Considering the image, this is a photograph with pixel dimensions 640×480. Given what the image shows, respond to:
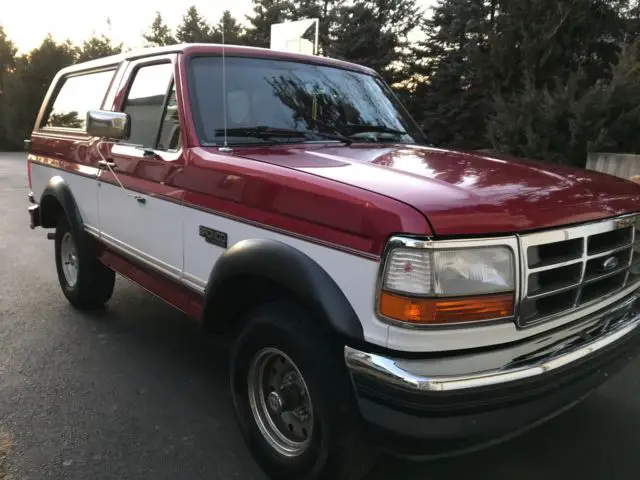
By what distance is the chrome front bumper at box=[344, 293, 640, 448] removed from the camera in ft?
6.32

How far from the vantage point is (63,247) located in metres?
5.03

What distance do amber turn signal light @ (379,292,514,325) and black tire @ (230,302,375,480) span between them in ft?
1.08

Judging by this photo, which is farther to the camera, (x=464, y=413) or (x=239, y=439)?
(x=239, y=439)

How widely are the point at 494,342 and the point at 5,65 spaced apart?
48479 millimetres

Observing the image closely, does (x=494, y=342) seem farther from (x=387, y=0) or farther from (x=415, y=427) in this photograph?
(x=387, y=0)

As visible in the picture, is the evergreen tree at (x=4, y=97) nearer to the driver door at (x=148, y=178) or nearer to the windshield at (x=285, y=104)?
the driver door at (x=148, y=178)

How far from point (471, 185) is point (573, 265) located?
53cm

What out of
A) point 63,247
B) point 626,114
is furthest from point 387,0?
point 63,247

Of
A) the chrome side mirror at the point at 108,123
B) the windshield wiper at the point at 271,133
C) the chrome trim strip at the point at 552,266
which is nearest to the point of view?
the chrome trim strip at the point at 552,266

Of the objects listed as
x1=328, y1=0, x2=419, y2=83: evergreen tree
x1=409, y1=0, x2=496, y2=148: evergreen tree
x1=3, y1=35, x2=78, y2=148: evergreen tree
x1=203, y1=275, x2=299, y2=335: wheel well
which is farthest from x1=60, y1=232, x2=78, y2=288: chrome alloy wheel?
x1=3, y1=35, x2=78, y2=148: evergreen tree

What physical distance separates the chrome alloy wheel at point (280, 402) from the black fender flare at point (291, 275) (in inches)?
13.4

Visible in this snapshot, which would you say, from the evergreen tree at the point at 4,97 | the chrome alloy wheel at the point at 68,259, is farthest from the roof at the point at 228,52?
the evergreen tree at the point at 4,97

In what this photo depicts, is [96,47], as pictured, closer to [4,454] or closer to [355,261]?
[4,454]

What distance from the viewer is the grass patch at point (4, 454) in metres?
2.62
